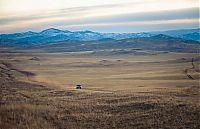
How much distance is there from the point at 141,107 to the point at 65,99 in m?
6.28

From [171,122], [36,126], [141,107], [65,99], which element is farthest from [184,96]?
[36,126]

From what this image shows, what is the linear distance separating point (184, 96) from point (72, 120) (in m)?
9.96

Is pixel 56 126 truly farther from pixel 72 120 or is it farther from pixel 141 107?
pixel 141 107

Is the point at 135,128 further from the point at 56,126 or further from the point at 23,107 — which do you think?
the point at 23,107

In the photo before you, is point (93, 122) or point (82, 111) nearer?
point (93, 122)

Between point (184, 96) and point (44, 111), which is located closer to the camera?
point (44, 111)

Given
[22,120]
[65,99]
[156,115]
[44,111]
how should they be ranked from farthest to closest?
1. [65,99]
2. [44,111]
3. [156,115]
4. [22,120]

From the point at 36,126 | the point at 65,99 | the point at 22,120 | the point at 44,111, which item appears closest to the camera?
the point at 36,126

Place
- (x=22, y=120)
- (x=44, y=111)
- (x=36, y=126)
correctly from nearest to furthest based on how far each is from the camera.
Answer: (x=36, y=126) < (x=22, y=120) < (x=44, y=111)

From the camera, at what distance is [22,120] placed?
16.0 m

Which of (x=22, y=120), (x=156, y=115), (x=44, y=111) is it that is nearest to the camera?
(x=22, y=120)

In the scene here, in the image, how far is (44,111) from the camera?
18516 millimetres

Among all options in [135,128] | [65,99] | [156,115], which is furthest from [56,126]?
[65,99]

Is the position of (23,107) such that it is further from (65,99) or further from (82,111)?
(65,99)
